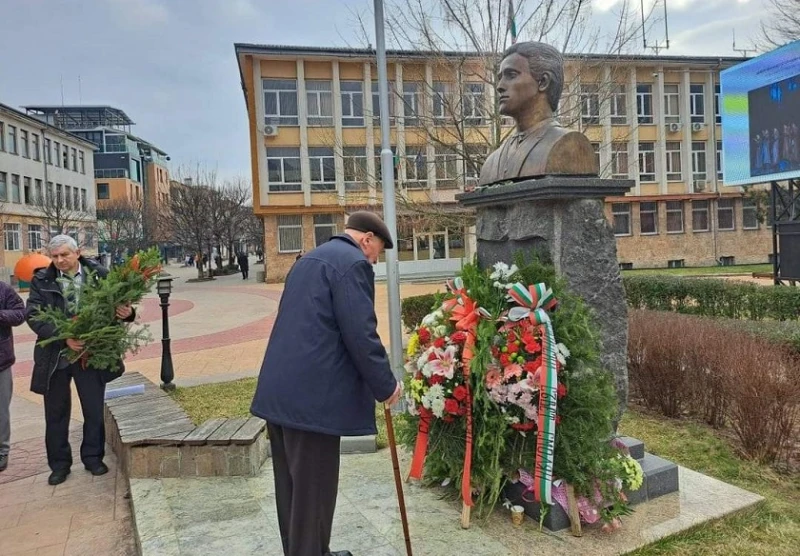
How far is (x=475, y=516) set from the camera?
3.45m

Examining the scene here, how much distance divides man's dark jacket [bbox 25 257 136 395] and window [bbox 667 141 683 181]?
3369cm

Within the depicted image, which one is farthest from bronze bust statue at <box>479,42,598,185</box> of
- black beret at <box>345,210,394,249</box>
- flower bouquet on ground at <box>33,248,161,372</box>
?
flower bouquet on ground at <box>33,248,161,372</box>

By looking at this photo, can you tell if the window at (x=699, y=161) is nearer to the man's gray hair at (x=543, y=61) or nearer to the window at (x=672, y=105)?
the window at (x=672, y=105)

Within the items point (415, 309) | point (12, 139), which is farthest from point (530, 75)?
point (12, 139)

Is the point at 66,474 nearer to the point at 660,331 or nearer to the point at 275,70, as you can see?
the point at 660,331

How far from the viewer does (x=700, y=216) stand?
33.3 metres

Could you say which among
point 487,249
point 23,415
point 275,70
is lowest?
point 23,415

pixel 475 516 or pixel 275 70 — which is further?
pixel 275 70

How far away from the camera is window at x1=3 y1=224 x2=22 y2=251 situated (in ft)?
125

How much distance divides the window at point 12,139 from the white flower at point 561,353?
1860 inches

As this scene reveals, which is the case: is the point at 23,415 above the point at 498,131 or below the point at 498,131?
below

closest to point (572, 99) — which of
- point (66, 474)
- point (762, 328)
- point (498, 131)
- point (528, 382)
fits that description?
point (498, 131)

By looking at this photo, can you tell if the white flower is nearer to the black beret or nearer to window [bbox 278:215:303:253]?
the black beret

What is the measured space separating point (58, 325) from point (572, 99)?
8.96m
